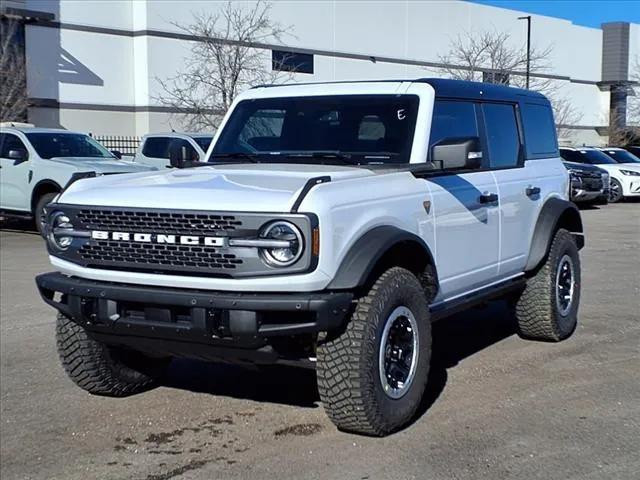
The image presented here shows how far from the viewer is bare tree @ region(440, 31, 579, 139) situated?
4094 cm

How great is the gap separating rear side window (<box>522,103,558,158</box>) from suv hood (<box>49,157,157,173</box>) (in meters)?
7.59

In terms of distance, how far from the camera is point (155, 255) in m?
4.71

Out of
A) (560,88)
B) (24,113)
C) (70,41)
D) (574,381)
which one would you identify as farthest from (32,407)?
(560,88)

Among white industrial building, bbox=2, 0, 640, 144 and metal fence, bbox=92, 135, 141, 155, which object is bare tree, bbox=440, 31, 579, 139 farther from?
metal fence, bbox=92, 135, 141, 155

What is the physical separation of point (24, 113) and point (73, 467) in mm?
27307

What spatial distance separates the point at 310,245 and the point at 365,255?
0.38m

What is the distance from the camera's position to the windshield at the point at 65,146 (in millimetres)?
15330

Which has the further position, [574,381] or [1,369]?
[1,369]

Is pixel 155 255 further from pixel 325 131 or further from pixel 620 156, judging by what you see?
pixel 620 156

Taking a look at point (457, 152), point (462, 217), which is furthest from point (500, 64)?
point (457, 152)

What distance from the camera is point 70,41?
3219 centimetres

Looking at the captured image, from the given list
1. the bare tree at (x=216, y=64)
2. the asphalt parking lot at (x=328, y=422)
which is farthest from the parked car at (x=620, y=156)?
the asphalt parking lot at (x=328, y=422)

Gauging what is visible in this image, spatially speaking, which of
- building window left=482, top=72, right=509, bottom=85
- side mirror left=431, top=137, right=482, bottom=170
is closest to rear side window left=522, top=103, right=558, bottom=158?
side mirror left=431, top=137, right=482, bottom=170

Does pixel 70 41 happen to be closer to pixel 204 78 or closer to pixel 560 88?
pixel 204 78
